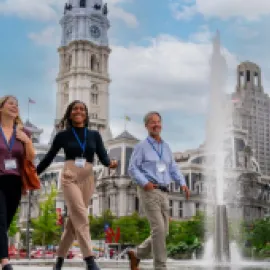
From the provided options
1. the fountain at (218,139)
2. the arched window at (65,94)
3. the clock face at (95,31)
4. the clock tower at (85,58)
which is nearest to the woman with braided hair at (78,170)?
the fountain at (218,139)

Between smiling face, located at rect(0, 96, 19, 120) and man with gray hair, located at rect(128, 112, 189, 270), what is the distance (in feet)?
6.04

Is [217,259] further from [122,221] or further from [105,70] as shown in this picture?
[105,70]

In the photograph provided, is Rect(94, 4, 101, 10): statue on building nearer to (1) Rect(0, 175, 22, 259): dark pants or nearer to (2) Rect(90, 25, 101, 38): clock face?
(2) Rect(90, 25, 101, 38): clock face

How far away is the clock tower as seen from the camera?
122375 millimetres

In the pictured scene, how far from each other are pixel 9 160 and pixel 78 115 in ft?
4.74

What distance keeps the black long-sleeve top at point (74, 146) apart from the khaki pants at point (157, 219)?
2.49 feet

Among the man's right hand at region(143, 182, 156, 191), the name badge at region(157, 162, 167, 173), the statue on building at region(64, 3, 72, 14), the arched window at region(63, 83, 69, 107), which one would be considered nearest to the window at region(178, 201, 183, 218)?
the arched window at region(63, 83, 69, 107)

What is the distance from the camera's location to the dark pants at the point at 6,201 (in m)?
7.76

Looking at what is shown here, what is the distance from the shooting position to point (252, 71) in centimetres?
14875

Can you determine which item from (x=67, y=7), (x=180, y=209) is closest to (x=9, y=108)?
(x=180, y=209)

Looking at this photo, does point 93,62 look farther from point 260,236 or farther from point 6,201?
point 6,201

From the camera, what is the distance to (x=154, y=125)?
9.41 metres

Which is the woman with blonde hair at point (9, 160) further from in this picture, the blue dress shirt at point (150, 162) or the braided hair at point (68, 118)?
the blue dress shirt at point (150, 162)

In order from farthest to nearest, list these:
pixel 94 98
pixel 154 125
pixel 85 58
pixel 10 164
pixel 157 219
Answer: pixel 94 98, pixel 85 58, pixel 154 125, pixel 157 219, pixel 10 164
